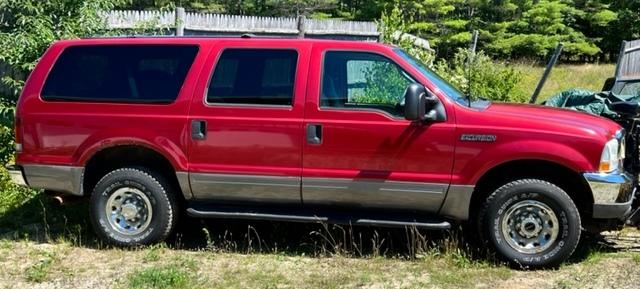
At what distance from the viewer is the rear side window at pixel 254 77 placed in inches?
224

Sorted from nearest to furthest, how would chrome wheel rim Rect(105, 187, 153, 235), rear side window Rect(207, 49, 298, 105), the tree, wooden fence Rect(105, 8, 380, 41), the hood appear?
the hood
rear side window Rect(207, 49, 298, 105)
chrome wheel rim Rect(105, 187, 153, 235)
wooden fence Rect(105, 8, 380, 41)
the tree

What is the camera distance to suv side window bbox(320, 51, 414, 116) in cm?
555

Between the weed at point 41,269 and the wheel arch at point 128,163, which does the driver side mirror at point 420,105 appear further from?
the weed at point 41,269

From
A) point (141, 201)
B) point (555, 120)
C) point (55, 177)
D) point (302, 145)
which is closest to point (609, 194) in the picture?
point (555, 120)


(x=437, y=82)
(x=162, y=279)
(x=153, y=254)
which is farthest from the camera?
(x=153, y=254)

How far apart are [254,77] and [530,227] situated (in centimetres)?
267

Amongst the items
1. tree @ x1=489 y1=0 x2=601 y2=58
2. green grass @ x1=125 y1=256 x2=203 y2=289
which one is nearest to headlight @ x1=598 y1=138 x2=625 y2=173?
green grass @ x1=125 y1=256 x2=203 y2=289

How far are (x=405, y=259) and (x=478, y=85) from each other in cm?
626

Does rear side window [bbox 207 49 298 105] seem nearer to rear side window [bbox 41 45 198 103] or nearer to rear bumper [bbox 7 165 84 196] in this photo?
rear side window [bbox 41 45 198 103]

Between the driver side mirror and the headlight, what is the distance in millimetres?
1309

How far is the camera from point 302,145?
5.58 meters

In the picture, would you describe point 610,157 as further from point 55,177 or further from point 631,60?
point 631,60

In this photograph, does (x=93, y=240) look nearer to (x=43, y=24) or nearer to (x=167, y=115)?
(x=167, y=115)

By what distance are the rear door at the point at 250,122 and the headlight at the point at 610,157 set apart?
2.46 meters
